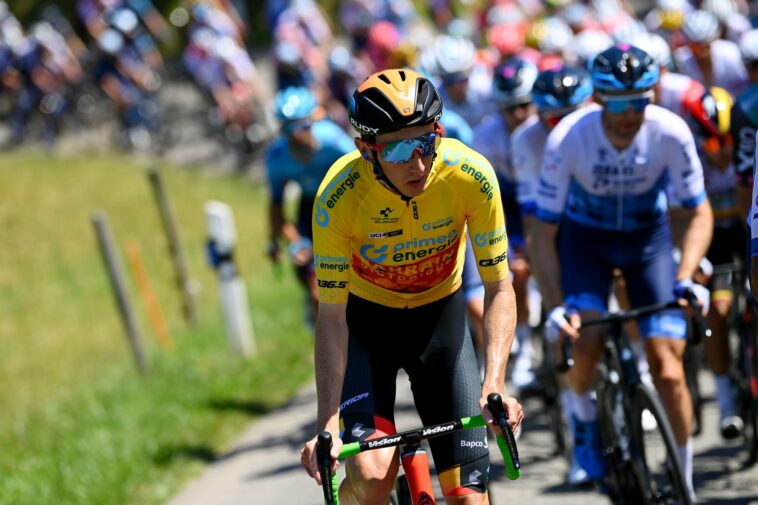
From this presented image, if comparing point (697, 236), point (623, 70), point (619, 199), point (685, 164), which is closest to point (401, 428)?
point (619, 199)

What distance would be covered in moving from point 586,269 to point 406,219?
187 centimetres

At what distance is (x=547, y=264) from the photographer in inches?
258

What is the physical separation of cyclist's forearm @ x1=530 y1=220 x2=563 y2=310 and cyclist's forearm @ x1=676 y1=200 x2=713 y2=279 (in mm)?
634

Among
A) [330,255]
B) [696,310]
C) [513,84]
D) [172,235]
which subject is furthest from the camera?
[172,235]

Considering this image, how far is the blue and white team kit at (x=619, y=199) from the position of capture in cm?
639

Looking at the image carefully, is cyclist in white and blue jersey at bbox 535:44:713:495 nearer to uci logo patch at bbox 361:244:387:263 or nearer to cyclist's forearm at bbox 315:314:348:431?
uci logo patch at bbox 361:244:387:263

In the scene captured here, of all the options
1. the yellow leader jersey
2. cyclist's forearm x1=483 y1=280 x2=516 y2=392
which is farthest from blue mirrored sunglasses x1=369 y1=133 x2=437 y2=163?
cyclist's forearm x1=483 y1=280 x2=516 y2=392

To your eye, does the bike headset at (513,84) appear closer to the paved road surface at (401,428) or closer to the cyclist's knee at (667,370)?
the paved road surface at (401,428)

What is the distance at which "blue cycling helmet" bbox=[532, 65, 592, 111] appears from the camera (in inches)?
299

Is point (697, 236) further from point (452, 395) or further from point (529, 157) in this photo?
point (452, 395)

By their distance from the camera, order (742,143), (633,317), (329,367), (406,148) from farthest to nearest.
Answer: (742,143) → (633,317) → (329,367) → (406,148)

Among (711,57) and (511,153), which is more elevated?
(711,57)

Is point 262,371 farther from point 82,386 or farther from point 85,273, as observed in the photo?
point 85,273

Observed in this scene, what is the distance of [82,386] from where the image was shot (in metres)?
12.8
